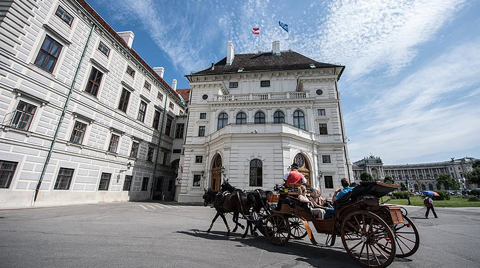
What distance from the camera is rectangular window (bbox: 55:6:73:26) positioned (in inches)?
525

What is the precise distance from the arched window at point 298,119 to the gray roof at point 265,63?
610cm

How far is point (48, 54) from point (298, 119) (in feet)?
69.7

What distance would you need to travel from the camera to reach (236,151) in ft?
55.5

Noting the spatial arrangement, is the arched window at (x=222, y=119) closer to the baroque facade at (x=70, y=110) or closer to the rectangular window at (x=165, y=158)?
the baroque facade at (x=70, y=110)

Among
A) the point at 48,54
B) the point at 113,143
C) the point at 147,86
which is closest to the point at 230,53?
the point at 147,86

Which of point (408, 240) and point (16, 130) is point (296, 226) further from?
point (16, 130)

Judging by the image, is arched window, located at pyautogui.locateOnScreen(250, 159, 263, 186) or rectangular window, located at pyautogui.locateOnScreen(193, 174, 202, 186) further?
rectangular window, located at pyautogui.locateOnScreen(193, 174, 202, 186)

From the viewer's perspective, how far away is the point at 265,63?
25.9 m

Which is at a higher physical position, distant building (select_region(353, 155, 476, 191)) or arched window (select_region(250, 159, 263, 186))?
distant building (select_region(353, 155, 476, 191))

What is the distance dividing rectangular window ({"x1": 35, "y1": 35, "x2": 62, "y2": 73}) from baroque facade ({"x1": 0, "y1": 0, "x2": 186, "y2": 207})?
0.21 ft

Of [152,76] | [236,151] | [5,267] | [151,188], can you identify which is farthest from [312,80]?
[5,267]

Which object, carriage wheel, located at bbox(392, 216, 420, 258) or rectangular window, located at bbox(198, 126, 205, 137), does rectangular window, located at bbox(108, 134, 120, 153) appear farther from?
carriage wheel, located at bbox(392, 216, 420, 258)

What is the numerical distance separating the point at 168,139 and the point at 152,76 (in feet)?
27.1

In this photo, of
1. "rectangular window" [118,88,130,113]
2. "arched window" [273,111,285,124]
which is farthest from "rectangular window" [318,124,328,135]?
"rectangular window" [118,88,130,113]
